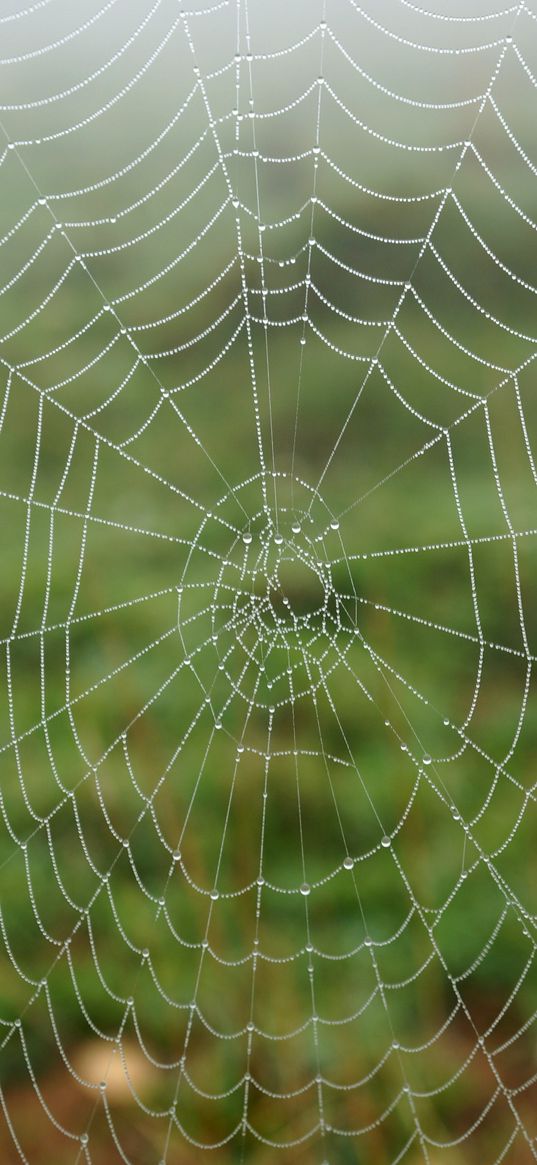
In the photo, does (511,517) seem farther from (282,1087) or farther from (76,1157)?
(76,1157)

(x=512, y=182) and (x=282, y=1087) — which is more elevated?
(x=512, y=182)

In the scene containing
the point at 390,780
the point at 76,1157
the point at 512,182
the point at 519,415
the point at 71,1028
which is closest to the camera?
the point at 76,1157

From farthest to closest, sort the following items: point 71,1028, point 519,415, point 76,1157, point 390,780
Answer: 1. point 519,415
2. point 390,780
3. point 71,1028
4. point 76,1157

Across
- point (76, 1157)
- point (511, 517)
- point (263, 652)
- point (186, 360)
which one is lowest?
point (76, 1157)

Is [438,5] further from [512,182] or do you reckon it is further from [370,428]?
[370,428]

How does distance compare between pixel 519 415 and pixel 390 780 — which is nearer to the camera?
pixel 390 780

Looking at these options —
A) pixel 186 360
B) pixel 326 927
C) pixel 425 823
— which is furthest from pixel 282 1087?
pixel 186 360
